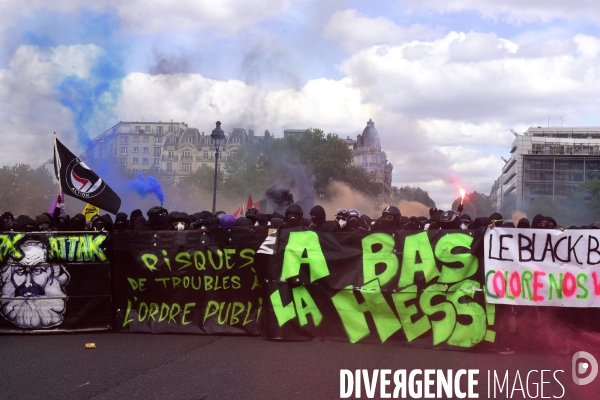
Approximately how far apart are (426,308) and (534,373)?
1794 mm

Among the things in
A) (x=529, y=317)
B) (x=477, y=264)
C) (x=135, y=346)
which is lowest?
(x=135, y=346)

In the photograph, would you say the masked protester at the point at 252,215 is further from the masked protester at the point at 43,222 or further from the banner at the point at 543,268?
the banner at the point at 543,268

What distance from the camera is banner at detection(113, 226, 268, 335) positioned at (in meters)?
9.66

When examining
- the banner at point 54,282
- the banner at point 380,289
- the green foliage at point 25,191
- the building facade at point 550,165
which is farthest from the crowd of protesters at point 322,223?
the building facade at point 550,165

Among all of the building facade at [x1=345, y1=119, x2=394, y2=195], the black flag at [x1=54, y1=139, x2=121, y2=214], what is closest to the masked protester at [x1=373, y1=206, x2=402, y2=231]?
the black flag at [x1=54, y1=139, x2=121, y2=214]

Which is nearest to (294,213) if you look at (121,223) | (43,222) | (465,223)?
(465,223)

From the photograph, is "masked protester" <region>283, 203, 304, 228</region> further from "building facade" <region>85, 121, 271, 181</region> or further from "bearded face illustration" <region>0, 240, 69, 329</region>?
"building facade" <region>85, 121, 271, 181</region>

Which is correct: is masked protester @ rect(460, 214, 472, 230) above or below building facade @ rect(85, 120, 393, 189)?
below

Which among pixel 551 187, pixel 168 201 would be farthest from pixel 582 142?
pixel 168 201

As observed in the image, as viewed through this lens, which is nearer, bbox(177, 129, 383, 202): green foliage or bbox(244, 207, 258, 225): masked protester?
bbox(244, 207, 258, 225): masked protester

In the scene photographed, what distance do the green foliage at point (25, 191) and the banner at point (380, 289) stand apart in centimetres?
4613

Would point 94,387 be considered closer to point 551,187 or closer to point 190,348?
point 190,348

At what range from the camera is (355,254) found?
362 inches

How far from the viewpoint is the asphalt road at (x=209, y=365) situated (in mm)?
6469
